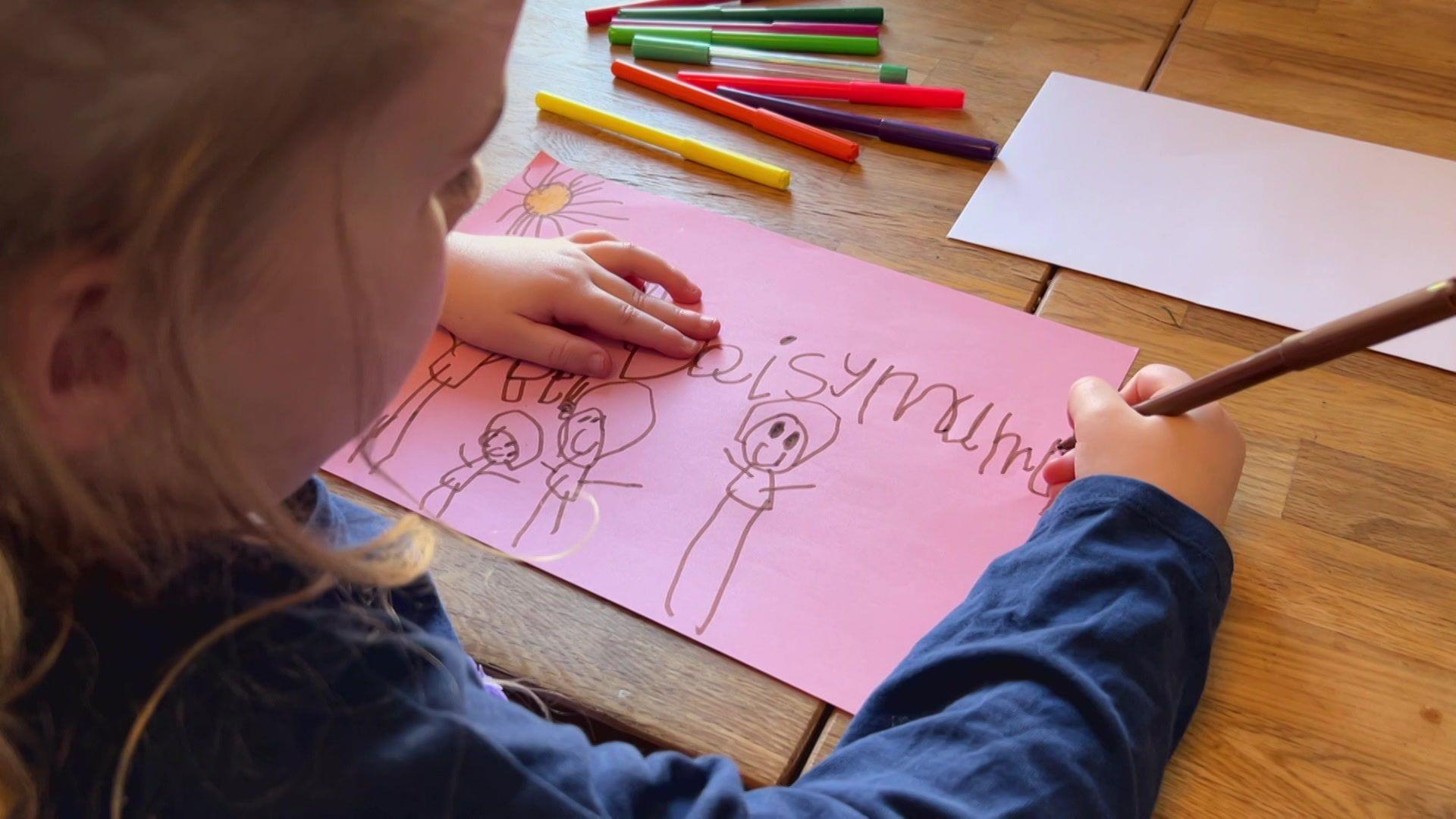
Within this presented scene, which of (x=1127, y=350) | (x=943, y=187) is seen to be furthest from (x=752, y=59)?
(x=1127, y=350)

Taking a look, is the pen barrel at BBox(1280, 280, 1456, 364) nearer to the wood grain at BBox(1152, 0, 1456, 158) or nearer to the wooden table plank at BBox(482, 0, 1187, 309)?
A: the wooden table plank at BBox(482, 0, 1187, 309)

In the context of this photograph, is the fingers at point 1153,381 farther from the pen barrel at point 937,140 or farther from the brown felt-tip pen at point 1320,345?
the pen barrel at point 937,140

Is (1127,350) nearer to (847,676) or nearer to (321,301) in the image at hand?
(847,676)

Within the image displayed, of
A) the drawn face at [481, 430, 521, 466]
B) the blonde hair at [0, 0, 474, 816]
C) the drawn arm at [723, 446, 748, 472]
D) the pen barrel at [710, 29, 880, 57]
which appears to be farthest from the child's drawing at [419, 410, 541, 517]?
the pen barrel at [710, 29, 880, 57]

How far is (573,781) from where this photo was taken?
38 cm

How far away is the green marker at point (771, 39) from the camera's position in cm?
87

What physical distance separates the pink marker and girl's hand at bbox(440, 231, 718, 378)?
0.96ft

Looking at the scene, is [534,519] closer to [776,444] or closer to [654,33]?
[776,444]

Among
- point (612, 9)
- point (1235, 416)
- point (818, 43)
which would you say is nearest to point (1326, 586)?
point (1235, 416)

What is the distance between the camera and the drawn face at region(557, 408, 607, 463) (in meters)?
0.60

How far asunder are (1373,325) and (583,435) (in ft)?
1.27

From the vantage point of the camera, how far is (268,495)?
14.3 inches

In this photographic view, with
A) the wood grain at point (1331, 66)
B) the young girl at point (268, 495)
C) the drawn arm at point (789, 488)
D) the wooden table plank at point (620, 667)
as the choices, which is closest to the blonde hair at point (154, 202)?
the young girl at point (268, 495)

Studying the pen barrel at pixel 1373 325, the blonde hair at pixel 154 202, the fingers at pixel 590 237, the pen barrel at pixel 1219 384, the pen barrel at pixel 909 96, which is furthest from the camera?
the pen barrel at pixel 909 96
